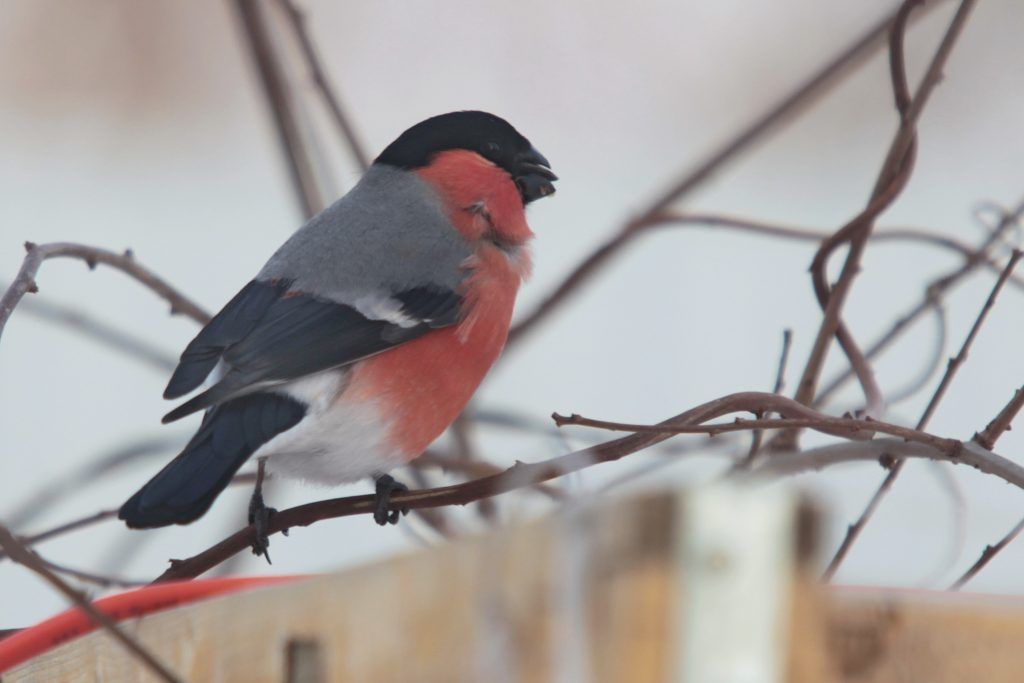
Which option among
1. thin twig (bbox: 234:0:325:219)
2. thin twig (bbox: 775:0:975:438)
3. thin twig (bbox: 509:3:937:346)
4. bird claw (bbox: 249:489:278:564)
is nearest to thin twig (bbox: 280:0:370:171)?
thin twig (bbox: 234:0:325:219)

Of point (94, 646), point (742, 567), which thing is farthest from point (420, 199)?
point (742, 567)

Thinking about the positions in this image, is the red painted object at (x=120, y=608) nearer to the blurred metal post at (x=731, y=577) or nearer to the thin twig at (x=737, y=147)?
the blurred metal post at (x=731, y=577)

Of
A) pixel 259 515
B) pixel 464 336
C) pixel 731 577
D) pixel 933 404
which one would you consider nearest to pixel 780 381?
pixel 933 404

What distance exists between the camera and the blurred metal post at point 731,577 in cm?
55

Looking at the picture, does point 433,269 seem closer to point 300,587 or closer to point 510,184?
point 510,184

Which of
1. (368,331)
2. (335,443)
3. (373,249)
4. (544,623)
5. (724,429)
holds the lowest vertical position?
(544,623)

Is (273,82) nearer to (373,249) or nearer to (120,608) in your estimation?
(373,249)


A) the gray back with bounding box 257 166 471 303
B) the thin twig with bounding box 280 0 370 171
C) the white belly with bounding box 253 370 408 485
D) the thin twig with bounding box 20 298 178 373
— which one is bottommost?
the white belly with bounding box 253 370 408 485

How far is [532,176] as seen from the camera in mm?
1691

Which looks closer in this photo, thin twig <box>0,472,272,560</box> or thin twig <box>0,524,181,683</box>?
thin twig <box>0,524,181,683</box>

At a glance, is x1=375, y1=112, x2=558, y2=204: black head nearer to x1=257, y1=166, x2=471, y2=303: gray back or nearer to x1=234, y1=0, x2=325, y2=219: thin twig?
x1=257, y1=166, x2=471, y2=303: gray back

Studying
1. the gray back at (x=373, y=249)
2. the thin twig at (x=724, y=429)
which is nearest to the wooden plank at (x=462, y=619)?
the thin twig at (x=724, y=429)

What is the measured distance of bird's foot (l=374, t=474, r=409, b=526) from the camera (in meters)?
1.14

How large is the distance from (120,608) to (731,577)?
489mm
